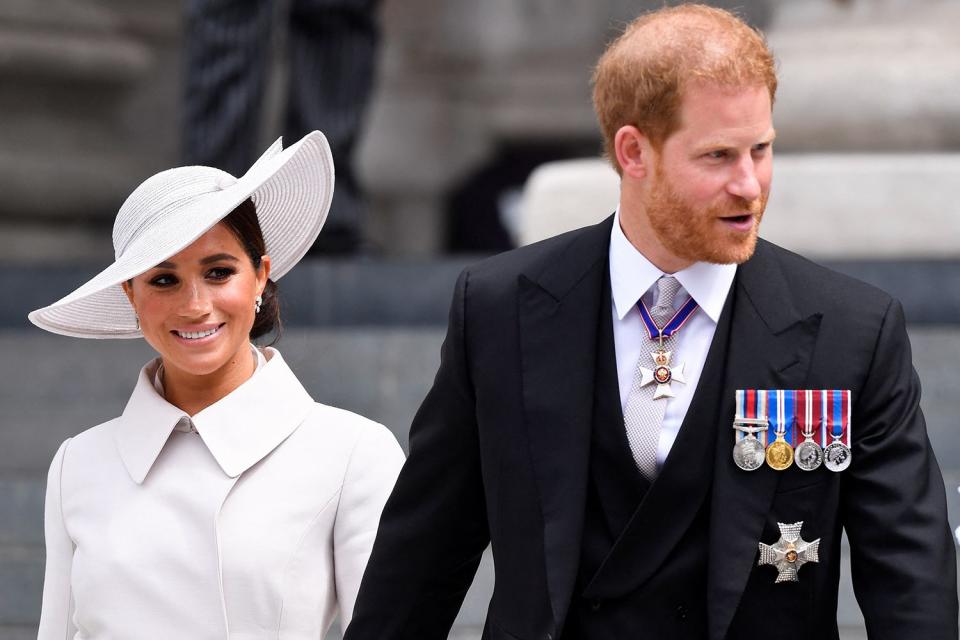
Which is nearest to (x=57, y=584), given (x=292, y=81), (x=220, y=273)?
(x=220, y=273)

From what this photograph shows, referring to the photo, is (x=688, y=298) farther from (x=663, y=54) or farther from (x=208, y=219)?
(x=208, y=219)

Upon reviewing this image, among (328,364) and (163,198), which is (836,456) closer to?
(163,198)

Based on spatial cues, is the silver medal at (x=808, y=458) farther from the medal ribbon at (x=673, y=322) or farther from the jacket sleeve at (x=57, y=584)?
the jacket sleeve at (x=57, y=584)

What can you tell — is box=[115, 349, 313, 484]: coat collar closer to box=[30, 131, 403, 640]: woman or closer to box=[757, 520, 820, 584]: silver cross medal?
box=[30, 131, 403, 640]: woman

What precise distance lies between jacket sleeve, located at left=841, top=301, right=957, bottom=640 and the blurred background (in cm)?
207

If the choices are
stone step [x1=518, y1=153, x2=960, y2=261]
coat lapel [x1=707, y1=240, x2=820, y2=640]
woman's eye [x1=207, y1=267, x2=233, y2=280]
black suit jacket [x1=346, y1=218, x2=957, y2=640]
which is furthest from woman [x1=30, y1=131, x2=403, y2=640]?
stone step [x1=518, y1=153, x2=960, y2=261]

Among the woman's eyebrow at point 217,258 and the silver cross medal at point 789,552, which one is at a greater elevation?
the woman's eyebrow at point 217,258

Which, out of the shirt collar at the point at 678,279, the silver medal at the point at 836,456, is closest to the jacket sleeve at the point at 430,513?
the shirt collar at the point at 678,279

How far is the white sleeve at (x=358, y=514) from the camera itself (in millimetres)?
3400

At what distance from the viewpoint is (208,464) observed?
3.46 m

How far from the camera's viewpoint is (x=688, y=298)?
3146mm

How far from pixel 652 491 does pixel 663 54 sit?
708 millimetres

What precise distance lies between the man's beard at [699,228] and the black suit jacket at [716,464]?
17cm

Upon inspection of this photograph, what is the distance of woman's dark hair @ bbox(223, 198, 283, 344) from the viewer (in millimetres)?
3423
